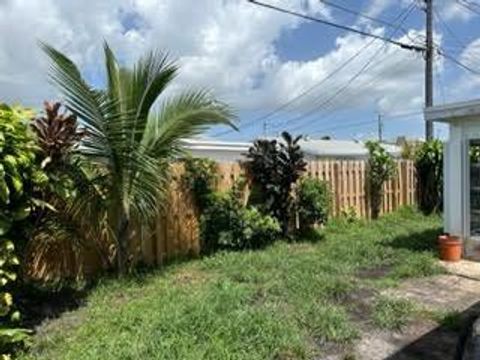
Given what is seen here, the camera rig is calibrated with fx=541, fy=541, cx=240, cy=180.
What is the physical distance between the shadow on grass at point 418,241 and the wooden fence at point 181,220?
6.22 ft

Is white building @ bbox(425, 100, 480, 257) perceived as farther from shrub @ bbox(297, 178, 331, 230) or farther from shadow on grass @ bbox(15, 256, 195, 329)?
shadow on grass @ bbox(15, 256, 195, 329)

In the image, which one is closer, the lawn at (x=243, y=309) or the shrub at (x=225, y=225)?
the lawn at (x=243, y=309)

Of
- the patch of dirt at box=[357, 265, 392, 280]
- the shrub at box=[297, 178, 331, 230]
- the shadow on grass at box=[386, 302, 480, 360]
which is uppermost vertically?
the shrub at box=[297, 178, 331, 230]

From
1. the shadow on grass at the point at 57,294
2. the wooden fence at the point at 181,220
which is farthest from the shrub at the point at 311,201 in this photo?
the shadow on grass at the point at 57,294

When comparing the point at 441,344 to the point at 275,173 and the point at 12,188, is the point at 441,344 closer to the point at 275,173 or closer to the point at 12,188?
the point at 12,188

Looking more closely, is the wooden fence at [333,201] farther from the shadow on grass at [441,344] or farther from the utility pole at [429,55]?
the utility pole at [429,55]

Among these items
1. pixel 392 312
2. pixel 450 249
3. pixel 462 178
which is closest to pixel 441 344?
pixel 392 312

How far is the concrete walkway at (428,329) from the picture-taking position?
4.54 metres

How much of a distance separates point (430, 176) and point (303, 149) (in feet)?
20.9

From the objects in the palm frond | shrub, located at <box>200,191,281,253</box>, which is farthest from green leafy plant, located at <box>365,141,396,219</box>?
the palm frond

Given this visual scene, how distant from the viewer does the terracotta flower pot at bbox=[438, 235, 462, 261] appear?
8266mm

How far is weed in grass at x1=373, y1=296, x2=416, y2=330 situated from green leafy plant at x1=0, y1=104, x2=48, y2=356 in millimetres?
3262

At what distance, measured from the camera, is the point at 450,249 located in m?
8.27

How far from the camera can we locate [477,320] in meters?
5.23
